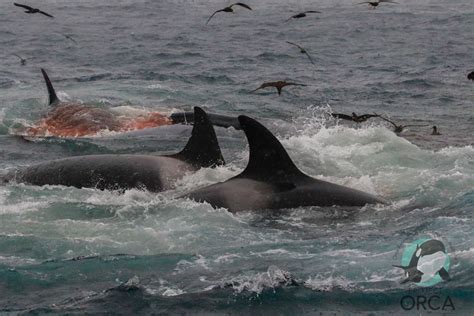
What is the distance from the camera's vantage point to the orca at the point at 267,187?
9742 millimetres

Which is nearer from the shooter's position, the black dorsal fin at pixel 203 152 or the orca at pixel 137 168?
the orca at pixel 137 168

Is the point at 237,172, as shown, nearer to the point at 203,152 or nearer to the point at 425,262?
the point at 203,152

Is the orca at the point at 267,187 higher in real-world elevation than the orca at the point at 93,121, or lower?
higher

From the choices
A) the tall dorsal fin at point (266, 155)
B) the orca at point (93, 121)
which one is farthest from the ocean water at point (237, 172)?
the orca at point (93, 121)

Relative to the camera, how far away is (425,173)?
1237 cm

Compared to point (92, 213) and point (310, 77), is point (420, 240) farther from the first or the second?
point (310, 77)

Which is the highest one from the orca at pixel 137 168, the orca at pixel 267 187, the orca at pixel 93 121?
the orca at pixel 267 187

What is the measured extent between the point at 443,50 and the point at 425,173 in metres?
17.3

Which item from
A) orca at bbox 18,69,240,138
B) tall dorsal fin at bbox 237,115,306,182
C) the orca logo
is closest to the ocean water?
the orca logo

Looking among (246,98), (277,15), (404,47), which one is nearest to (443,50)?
(404,47)

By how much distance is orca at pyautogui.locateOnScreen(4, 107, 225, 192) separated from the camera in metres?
11.1

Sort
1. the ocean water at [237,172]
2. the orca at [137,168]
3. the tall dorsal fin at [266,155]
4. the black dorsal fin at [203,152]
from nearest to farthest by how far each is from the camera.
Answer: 1. the ocean water at [237,172]
2. the tall dorsal fin at [266,155]
3. the orca at [137,168]
4. the black dorsal fin at [203,152]

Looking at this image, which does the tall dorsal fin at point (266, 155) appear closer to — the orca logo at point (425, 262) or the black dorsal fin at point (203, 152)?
the black dorsal fin at point (203, 152)

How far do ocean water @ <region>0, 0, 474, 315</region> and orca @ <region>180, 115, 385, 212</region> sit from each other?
0.49 feet
